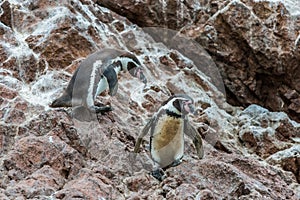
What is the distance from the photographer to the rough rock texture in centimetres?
809

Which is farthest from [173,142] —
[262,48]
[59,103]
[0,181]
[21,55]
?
[262,48]

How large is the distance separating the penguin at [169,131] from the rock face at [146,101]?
0.17 m

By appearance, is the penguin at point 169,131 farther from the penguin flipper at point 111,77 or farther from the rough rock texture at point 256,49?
the rough rock texture at point 256,49

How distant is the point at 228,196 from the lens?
515 cm

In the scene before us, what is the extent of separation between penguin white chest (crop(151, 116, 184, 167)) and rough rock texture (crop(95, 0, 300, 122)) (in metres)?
2.70

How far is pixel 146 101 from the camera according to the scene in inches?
281

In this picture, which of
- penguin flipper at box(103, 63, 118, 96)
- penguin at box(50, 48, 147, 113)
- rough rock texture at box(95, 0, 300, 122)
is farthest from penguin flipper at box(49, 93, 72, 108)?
rough rock texture at box(95, 0, 300, 122)

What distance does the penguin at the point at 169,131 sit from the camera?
5547 mm


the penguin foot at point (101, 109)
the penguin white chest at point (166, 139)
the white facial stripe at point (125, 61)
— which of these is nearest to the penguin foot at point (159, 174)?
the penguin white chest at point (166, 139)

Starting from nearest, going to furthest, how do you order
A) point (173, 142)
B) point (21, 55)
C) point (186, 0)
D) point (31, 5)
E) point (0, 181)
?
point (0, 181) < point (173, 142) < point (21, 55) < point (31, 5) < point (186, 0)

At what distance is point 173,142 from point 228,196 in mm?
772

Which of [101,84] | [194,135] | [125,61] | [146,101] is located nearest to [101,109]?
[101,84]

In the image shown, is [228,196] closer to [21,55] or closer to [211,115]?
[211,115]

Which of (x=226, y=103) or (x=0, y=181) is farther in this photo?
(x=226, y=103)
